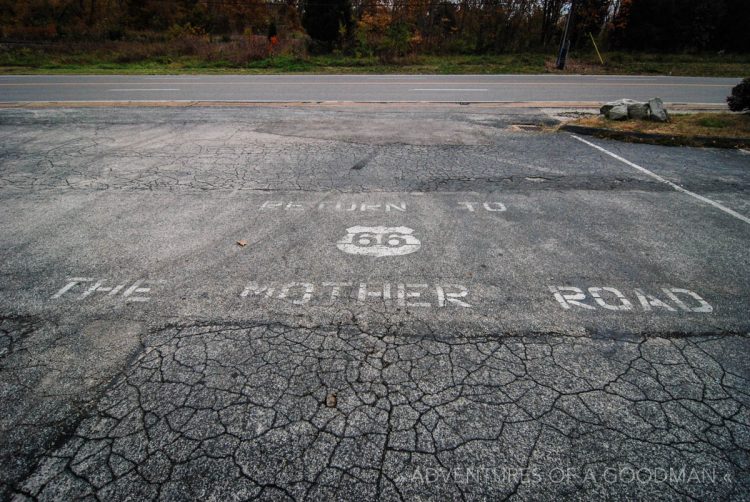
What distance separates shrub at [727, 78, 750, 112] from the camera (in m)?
9.29

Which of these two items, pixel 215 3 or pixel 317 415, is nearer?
pixel 317 415

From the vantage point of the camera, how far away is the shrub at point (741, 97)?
929 cm

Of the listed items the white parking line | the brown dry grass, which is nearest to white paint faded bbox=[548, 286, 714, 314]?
the white parking line

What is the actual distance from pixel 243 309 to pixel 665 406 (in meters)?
3.12

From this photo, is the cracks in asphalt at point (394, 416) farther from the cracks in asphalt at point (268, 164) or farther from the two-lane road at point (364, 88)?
the two-lane road at point (364, 88)

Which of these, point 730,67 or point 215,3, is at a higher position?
point 215,3

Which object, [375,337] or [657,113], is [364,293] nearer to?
[375,337]

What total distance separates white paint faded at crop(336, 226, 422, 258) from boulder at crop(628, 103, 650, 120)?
831cm

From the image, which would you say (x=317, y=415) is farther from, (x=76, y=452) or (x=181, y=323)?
(x=181, y=323)

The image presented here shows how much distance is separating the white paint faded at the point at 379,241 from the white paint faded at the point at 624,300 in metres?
1.56

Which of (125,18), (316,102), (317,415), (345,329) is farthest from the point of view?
(125,18)

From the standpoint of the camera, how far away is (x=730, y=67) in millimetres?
20688

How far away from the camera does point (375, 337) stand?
303 cm

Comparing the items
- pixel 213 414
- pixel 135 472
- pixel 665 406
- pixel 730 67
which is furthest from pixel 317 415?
pixel 730 67
